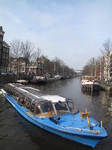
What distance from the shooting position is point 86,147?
7676 mm

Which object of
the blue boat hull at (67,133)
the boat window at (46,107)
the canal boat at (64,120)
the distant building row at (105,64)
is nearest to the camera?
the blue boat hull at (67,133)

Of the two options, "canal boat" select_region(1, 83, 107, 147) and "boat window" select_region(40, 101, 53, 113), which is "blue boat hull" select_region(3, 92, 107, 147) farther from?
"boat window" select_region(40, 101, 53, 113)

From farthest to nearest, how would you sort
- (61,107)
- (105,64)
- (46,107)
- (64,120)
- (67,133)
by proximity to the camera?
(105,64) → (61,107) → (46,107) → (64,120) → (67,133)

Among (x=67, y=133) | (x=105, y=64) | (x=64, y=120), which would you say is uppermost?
(x=105, y=64)

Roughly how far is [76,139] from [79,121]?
1253 mm

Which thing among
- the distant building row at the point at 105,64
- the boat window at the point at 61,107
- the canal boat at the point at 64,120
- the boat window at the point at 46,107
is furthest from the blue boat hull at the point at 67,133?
the distant building row at the point at 105,64

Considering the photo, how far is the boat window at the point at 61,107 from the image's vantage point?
384 inches

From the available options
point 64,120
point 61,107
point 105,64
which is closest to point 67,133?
point 64,120

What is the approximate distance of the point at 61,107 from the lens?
1013cm

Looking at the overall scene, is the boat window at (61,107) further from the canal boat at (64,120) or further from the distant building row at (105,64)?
the distant building row at (105,64)

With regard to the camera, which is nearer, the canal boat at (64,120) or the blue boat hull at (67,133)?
the blue boat hull at (67,133)

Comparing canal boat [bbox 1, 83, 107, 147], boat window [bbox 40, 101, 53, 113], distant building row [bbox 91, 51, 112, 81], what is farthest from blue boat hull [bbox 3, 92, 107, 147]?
distant building row [bbox 91, 51, 112, 81]

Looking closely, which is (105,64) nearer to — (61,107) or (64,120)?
(61,107)

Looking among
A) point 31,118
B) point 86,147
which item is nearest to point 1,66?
point 31,118
